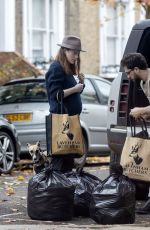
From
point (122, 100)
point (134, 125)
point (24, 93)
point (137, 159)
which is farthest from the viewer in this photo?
point (24, 93)

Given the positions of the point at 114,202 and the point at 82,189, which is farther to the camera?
the point at 82,189

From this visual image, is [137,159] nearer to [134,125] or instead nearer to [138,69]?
[134,125]

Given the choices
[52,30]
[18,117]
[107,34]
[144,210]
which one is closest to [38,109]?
[18,117]

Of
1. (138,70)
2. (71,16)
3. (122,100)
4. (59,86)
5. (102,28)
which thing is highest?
(138,70)

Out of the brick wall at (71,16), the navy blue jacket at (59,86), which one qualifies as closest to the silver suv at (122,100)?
the navy blue jacket at (59,86)

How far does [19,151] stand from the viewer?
1466 centimetres

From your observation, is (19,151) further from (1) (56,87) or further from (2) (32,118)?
(1) (56,87)

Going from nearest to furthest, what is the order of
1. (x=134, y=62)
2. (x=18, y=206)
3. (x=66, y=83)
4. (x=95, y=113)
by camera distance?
1. (x=134, y=62)
2. (x=66, y=83)
3. (x=18, y=206)
4. (x=95, y=113)

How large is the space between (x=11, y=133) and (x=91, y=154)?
296 cm

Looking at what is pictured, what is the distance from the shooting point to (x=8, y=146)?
1441cm

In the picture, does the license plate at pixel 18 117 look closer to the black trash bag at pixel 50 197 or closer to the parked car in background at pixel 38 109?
the parked car in background at pixel 38 109

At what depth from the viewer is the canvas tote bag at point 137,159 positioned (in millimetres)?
9203

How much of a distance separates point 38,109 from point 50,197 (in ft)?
20.7

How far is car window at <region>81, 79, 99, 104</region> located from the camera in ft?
54.5
